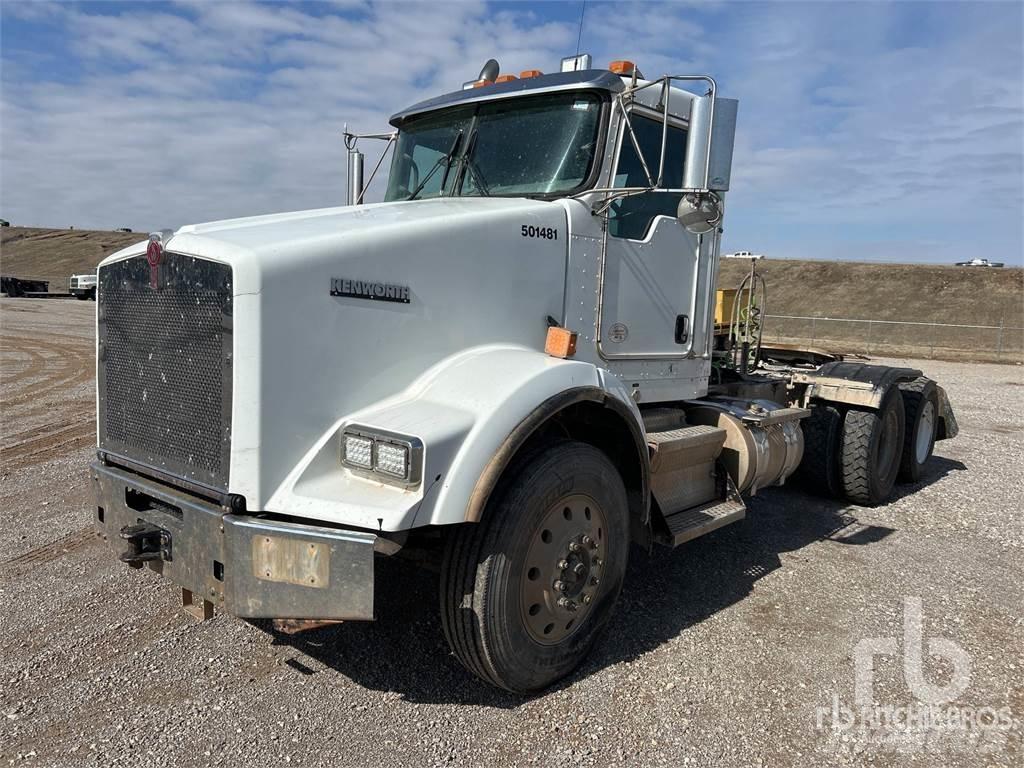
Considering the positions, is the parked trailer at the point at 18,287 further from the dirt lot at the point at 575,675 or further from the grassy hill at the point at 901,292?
the grassy hill at the point at 901,292

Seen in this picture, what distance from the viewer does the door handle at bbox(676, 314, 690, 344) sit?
5.00 m

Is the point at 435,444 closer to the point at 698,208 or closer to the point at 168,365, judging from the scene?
the point at 168,365

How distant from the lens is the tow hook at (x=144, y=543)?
325cm

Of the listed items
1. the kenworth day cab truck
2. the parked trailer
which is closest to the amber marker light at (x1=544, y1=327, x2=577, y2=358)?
the kenworth day cab truck

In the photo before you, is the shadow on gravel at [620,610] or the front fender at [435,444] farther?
the shadow on gravel at [620,610]

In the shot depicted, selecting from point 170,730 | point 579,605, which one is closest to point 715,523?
point 579,605

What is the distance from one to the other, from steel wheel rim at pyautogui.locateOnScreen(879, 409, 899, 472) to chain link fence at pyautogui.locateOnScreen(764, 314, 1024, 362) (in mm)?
20593

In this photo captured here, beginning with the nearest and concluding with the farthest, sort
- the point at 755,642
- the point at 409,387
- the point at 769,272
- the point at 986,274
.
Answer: the point at 409,387
the point at 755,642
the point at 986,274
the point at 769,272

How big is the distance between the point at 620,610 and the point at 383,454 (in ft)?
7.23

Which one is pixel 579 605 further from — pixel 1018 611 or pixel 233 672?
pixel 1018 611

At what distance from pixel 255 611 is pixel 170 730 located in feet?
2.44

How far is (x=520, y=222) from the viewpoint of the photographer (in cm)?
383

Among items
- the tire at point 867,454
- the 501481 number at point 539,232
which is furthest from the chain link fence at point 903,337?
the 501481 number at point 539,232

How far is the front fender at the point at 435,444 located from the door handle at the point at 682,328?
1768 mm
